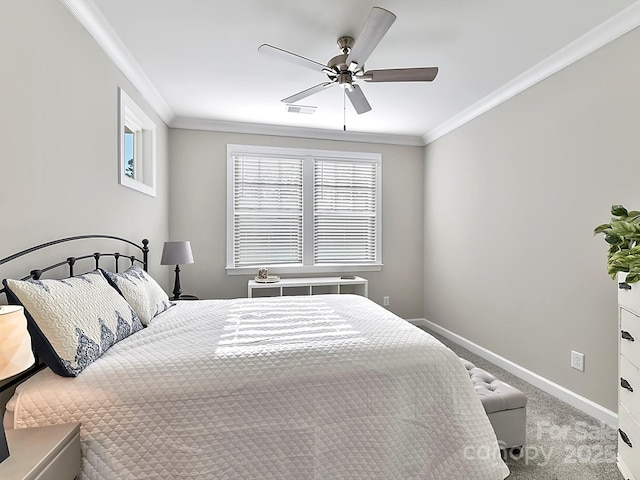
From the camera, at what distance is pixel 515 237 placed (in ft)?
10.3

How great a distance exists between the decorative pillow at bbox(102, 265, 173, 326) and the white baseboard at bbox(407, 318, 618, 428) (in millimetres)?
3095

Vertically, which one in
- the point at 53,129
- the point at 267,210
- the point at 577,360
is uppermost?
the point at 53,129

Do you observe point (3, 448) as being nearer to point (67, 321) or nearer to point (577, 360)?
point (67, 321)

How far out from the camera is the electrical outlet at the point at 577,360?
8.21 feet

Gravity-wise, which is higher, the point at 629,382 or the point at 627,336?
Result: the point at 627,336

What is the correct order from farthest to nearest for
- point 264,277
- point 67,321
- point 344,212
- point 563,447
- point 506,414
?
1. point 344,212
2. point 264,277
3. point 563,447
4. point 506,414
5. point 67,321

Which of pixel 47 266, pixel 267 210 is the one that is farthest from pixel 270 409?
pixel 267 210

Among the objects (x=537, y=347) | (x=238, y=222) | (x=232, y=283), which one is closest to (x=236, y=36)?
(x=238, y=222)

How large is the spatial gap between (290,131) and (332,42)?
204 cm

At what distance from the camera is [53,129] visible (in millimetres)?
1819

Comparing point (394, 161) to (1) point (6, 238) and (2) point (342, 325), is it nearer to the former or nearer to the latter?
(2) point (342, 325)

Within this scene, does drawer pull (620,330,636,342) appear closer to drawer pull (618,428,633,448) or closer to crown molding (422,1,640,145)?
drawer pull (618,428,633,448)

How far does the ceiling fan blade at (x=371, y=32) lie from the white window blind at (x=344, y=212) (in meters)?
2.53

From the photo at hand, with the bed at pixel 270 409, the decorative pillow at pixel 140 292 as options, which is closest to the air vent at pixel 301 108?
the decorative pillow at pixel 140 292
